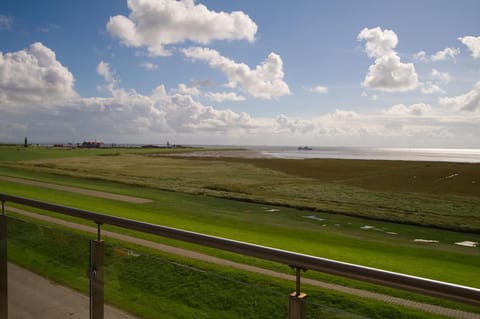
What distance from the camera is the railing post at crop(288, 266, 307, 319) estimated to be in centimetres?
215

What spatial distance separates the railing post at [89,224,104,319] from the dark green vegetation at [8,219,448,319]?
0.06 m

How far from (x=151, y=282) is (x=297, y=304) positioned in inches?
62.7

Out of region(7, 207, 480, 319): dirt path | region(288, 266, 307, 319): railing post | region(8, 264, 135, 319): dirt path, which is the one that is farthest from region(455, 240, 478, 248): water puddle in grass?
region(288, 266, 307, 319): railing post

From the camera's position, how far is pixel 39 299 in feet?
13.8

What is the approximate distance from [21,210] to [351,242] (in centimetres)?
1118

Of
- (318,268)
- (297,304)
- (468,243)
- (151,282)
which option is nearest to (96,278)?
(151,282)

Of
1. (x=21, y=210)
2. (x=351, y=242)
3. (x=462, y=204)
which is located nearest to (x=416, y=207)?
(x=462, y=204)

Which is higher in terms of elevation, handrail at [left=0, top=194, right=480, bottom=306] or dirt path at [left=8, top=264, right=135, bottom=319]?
handrail at [left=0, top=194, right=480, bottom=306]

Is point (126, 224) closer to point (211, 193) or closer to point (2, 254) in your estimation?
point (2, 254)

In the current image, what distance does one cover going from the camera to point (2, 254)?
394 centimetres

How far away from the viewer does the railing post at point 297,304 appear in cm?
215

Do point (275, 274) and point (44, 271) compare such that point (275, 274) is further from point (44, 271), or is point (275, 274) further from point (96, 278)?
point (96, 278)

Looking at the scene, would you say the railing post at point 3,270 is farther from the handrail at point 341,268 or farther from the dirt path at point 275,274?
the handrail at point 341,268

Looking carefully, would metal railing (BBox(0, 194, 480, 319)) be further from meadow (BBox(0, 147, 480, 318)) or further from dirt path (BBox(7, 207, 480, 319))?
meadow (BBox(0, 147, 480, 318))
